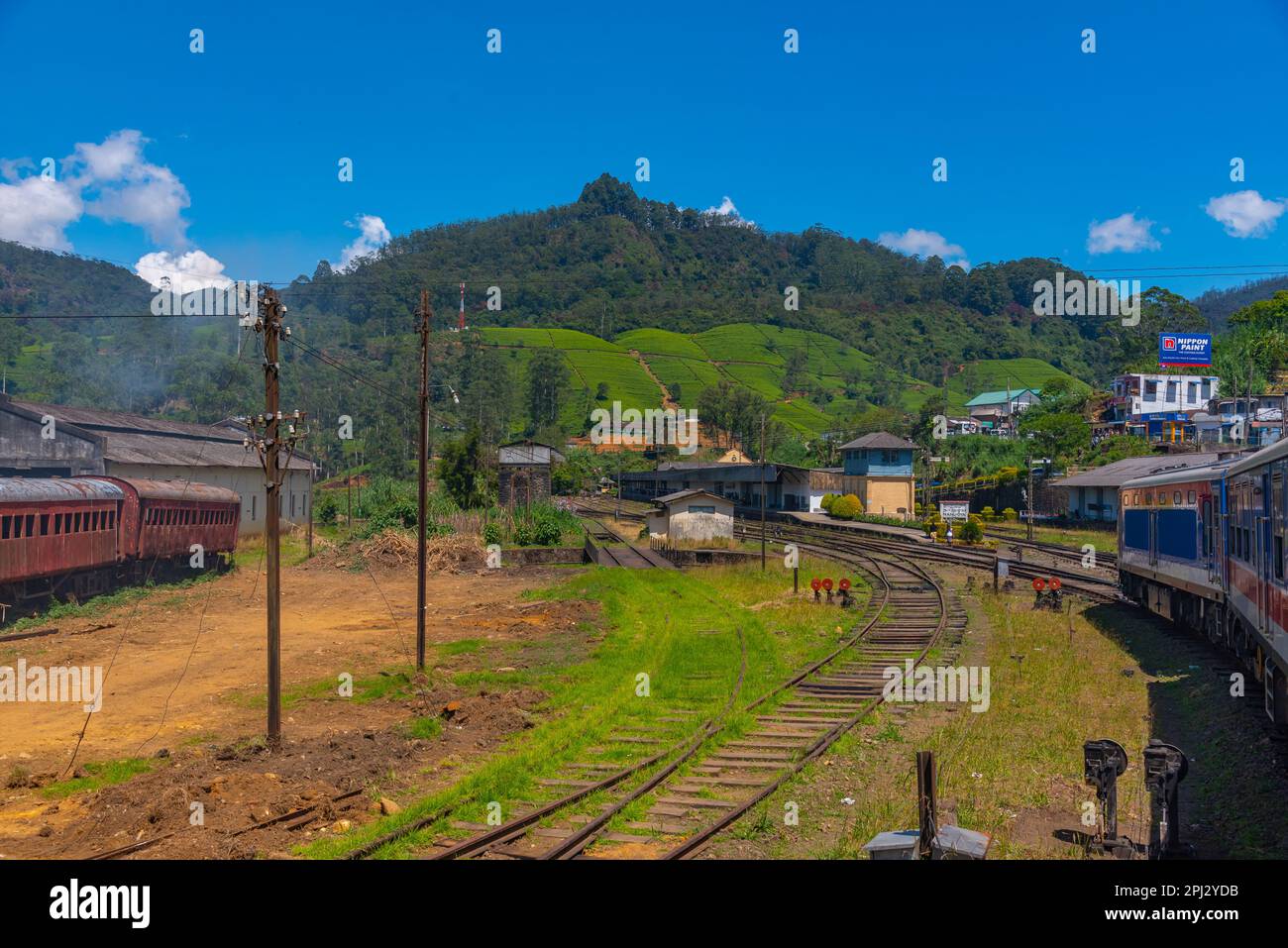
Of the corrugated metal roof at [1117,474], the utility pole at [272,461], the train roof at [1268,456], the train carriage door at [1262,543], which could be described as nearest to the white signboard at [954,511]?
the corrugated metal roof at [1117,474]

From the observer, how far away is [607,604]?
31.0m

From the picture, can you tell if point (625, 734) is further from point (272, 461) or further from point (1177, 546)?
point (1177, 546)

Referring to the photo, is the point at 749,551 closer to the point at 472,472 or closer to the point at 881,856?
the point at 472,472

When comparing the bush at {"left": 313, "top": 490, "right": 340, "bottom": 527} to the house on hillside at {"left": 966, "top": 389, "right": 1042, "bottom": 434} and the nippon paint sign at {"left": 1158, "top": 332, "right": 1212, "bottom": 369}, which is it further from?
the nippon paint sign at {"left": 1158, "top": 332, "right": 1212, "bottom": 369}

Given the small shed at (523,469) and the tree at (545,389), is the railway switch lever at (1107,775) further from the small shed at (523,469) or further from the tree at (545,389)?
the tree at (545,389)

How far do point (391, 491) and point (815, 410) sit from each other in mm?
89277

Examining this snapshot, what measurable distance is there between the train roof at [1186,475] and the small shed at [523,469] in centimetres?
4765

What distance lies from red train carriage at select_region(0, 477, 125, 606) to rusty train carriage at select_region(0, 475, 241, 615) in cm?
3

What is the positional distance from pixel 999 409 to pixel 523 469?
75.0 m

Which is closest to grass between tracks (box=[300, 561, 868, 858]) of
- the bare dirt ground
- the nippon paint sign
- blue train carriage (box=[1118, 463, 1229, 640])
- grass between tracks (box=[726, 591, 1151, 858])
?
the bare dirt ground

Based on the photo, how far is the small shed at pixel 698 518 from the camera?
48.8 metres

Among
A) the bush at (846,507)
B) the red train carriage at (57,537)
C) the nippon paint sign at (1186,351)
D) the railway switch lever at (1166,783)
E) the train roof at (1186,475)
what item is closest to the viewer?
the railway switch lever at (1166,783)

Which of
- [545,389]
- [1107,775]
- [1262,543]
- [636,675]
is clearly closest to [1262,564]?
[1262,543]
